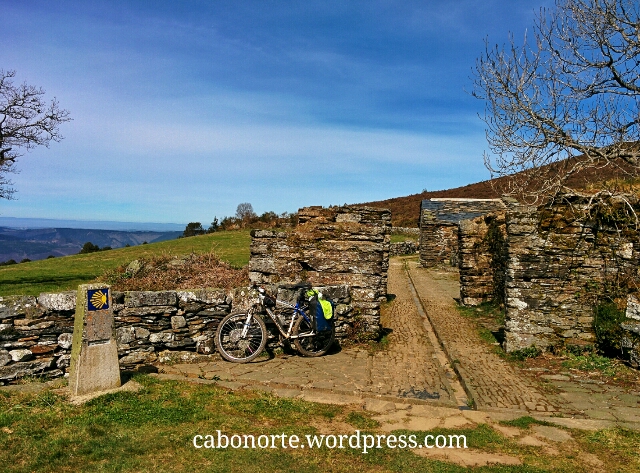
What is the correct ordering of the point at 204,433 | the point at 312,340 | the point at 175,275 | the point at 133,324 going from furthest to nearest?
the point at 175,275 < the point at 312,340 < the point at 133,324 < the point at 204,433

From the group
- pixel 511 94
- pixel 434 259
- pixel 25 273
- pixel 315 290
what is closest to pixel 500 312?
pixel 511 94

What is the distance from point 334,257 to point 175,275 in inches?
142

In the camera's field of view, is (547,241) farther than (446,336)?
No

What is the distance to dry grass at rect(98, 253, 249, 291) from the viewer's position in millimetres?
9375

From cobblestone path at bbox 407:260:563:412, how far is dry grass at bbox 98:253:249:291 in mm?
4828

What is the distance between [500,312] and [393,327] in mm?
4226

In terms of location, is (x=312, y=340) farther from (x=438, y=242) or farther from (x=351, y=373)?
(x=438, y=242)

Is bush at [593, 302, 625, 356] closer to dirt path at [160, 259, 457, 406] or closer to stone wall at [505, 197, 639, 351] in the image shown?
stone wall at [505, 197, 639, 351]

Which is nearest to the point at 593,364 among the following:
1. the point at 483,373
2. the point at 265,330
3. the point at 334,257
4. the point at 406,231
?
the point at 483,373

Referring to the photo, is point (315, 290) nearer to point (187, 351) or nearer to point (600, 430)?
point (187, 351)

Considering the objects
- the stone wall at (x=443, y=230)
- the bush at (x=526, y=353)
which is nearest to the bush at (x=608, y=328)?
the bush at (x=526, y=353)

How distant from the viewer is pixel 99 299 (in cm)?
583

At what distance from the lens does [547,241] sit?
8.58 metres

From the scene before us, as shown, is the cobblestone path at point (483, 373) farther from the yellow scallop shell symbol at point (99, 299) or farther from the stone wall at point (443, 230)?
the stone wall at point (443, 230)
